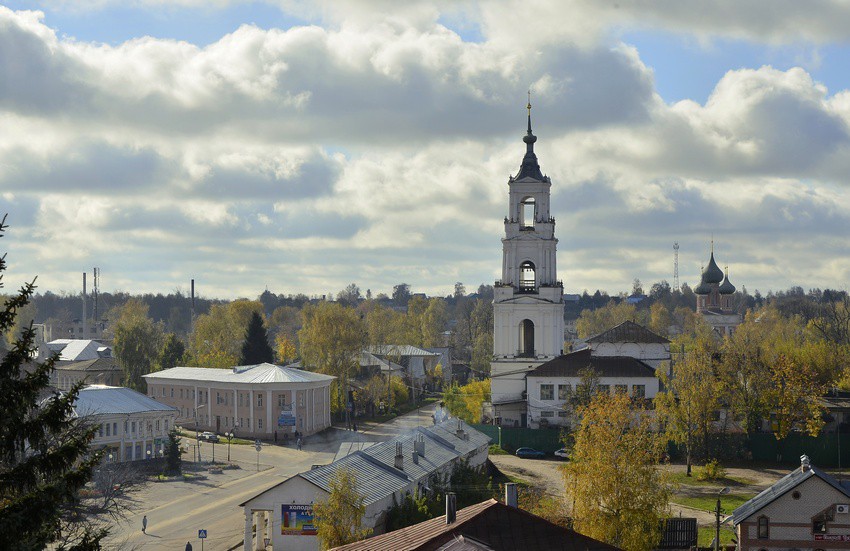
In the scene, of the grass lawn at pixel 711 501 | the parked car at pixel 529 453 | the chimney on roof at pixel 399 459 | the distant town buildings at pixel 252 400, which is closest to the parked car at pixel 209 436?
the distant town buildings at pixel 252 400

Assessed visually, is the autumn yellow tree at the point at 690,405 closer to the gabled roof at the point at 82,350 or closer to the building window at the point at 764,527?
the building window at the point at 764,527

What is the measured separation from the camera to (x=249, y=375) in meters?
81.3

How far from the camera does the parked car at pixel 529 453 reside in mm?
65438

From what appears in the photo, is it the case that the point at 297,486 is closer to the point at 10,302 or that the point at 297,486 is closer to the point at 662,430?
the point at 10,302

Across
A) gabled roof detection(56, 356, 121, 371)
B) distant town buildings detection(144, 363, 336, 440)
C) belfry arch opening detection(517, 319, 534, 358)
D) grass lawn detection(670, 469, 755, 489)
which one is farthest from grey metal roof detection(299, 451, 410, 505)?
gabled roof detection(56, 356, 121, 371)

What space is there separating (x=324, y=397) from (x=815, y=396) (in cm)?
3655

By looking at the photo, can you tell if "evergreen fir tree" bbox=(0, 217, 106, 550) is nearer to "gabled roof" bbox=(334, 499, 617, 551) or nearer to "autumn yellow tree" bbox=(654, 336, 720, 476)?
"gabled roof" bbox=(334, 499, 617, 551)

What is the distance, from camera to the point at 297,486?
39781 mm

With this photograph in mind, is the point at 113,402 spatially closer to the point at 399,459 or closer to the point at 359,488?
the point at 399,459

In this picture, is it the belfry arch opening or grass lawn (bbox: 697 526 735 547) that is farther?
the belfry arch opening

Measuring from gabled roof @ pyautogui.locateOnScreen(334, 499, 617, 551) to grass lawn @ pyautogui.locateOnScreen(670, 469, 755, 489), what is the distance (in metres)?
30.3

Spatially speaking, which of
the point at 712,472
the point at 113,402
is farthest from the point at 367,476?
the point at 113,402

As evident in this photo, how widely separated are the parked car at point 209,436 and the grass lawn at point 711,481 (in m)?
33.3

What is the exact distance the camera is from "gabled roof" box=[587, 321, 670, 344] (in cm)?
7381
